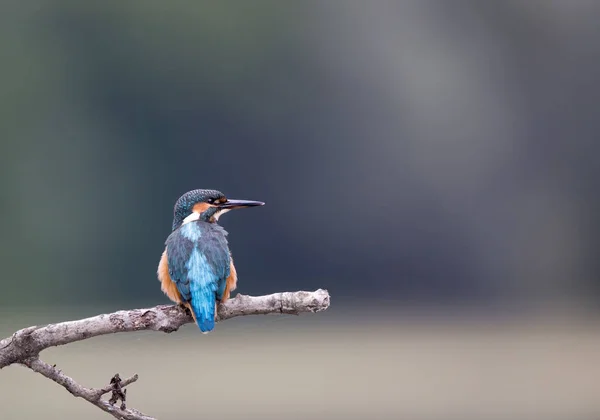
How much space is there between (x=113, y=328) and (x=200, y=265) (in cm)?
61

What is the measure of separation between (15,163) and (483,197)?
21.3 feet

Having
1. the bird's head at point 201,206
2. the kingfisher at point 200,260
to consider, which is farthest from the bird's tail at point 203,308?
the bird's head at point 201,206

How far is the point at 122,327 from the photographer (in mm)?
2486

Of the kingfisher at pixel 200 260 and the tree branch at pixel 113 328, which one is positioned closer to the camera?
the tree branch at pixel 113 328

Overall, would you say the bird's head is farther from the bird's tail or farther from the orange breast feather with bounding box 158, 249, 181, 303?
the bird's tail

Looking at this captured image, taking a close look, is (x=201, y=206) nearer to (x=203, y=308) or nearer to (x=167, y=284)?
(x=167, y=284)

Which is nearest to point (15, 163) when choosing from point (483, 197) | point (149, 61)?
point (149, 61)

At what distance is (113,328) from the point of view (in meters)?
2.49

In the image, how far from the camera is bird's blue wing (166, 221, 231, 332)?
2.89 m

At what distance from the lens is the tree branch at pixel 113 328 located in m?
2.41

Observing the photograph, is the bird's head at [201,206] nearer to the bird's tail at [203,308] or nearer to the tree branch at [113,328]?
the bird's tail at [203,308]

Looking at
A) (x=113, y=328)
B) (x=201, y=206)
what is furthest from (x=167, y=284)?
(x=113, y=328)

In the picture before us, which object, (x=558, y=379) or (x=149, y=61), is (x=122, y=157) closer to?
(x=149, y=61)

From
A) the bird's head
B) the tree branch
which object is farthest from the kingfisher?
the tree branch
